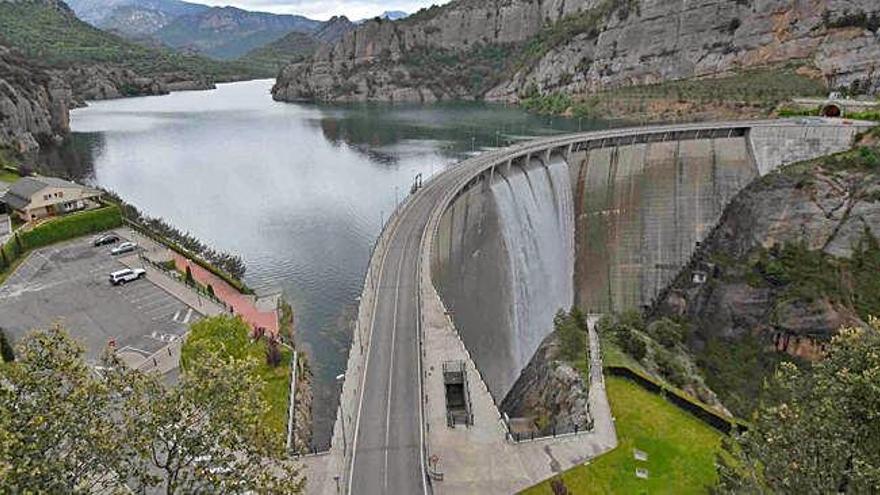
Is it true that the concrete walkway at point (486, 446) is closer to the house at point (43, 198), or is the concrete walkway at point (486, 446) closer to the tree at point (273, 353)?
the tree at point (273, 353)

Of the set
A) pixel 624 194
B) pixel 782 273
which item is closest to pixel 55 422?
pixel 782 273

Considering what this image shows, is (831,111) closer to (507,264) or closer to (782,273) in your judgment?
(782,273)

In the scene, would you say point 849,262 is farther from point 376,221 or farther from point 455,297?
point 376,221

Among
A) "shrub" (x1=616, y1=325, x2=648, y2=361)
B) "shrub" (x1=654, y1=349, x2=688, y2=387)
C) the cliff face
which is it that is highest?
the cliff face

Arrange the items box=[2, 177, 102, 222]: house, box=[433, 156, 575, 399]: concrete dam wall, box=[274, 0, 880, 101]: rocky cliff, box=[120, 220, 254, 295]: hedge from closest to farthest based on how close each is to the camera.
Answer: box=[433, 156, 575, 399]: concrete dam wall < box=[120, 220, 254, 295]: hedge < box=[2, 177, 102, 222]: house < box=[274, 0, 880, 101]: rocky cliff

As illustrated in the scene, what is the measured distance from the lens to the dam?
24.0 metres

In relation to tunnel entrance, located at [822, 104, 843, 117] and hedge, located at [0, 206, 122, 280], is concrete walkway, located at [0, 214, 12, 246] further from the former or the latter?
tunnel entrance, located at [822, 104, 843, 117]

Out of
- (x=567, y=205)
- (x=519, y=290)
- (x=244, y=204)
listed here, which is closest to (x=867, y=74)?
(x=567, y=205)

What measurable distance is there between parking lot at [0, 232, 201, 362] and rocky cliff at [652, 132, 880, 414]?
140 ft

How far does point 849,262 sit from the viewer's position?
5412 cm

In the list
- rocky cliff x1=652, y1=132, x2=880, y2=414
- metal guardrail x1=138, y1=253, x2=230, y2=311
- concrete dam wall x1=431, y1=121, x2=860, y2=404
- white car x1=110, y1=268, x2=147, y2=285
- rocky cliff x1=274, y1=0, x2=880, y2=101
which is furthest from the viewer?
rocky cliff x1=274, y1=0, x2=880, y2=101

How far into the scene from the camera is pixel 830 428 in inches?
608

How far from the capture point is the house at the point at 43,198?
57.9 m

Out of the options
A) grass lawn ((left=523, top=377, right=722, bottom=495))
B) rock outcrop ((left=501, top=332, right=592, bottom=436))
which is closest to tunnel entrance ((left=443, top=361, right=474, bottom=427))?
rock outcrop ((left=501, top=332, right=592, bottom=436))
